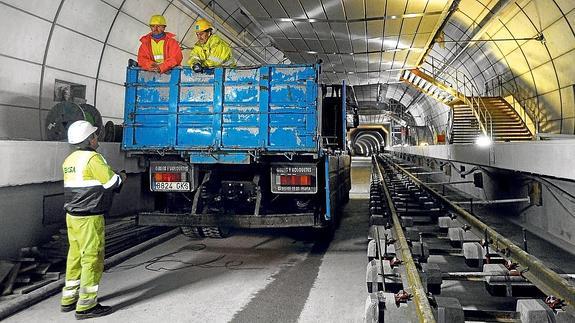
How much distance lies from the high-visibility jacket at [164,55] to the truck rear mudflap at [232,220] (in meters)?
2.01

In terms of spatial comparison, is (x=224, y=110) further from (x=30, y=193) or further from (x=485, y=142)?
(x=485, y=142)

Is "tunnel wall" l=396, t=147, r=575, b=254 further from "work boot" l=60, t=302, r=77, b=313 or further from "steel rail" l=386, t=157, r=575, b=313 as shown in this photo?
"work boot" l=60, t=302, r=77, b=313

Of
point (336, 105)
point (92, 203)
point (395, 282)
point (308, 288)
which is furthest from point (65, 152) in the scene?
point (395, 282)

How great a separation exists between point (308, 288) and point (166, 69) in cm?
342

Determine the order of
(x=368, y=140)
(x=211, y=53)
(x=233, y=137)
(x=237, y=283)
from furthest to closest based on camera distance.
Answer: (x=368, y=140) → (x=211, y=53) → (x=233, y=137) → (x=237, y=283)

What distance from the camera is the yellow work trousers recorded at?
3.42 m

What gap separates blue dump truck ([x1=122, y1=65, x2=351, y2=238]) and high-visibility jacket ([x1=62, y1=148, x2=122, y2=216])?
1461 mm

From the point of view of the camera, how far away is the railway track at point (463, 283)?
2584 millimetres

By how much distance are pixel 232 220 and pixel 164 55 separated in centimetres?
262

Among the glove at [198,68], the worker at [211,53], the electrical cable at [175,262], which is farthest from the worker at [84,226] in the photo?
the worker at [211,53]

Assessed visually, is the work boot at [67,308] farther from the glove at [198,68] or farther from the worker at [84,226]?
the glove at [198,68]

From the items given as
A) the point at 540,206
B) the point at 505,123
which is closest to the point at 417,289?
the point at 540,206

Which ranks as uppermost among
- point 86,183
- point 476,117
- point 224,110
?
point 476,117

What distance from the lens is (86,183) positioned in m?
3.54
